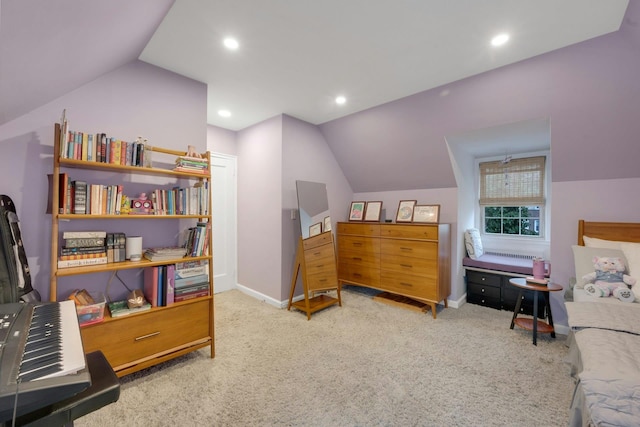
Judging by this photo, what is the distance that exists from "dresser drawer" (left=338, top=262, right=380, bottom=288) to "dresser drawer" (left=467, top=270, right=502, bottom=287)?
120cm

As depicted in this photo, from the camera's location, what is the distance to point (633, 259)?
86.4 inches

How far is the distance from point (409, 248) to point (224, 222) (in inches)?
103

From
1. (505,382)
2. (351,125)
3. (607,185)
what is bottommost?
(505,382)

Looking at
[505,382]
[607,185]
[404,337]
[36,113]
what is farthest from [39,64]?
[607,185]

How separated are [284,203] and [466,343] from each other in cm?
241

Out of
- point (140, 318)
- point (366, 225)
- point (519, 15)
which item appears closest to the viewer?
point (519, 15)

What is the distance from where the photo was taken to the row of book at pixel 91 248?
1768mm

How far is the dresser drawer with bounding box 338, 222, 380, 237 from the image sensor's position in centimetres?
359

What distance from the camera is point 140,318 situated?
1.93 metres

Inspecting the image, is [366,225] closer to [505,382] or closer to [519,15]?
[505,382]

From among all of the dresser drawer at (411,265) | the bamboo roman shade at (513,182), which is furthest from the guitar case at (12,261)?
the bamboo roman shade at (513,182)

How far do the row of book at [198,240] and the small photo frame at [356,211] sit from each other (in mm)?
2432

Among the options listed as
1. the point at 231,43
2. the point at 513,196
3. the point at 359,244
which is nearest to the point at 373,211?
the point at 359,244

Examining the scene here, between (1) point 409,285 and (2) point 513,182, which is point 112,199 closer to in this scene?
(1) point 409,285
